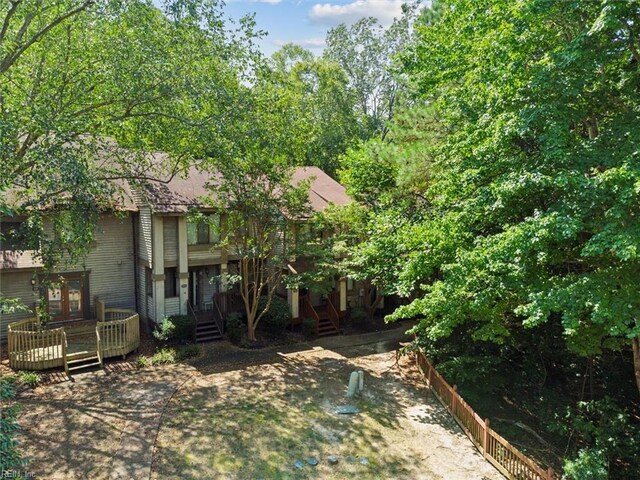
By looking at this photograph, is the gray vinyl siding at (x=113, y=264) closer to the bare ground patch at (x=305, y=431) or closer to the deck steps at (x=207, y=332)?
the deck steps at (x=207, y=332)

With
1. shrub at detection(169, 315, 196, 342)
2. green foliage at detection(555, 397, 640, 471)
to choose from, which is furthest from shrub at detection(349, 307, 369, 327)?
green foliage at detection(555, 397, 640, 471)

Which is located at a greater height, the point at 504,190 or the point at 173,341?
the point at 504,190

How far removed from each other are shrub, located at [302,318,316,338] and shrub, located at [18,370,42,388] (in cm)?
1009

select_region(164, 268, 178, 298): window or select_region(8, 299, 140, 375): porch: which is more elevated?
select_region(164, 268, 178, 298): window

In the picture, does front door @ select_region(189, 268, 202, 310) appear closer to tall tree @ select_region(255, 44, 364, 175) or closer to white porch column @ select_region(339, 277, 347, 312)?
white porch column @ select_region(339, 277, 347, 312)

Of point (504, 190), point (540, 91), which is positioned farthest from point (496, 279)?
point (540, 91)

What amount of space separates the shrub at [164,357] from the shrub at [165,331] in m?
0.51

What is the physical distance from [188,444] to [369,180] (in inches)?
443

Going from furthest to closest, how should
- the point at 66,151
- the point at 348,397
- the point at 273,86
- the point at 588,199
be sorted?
the point at 273,86 < the point at 348,397 < the point at 66,151 < the point at 588,199

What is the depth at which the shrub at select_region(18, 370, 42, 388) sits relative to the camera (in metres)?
13.9

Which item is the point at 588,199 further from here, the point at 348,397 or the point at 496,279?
the point at 348,397

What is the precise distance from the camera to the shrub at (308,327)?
65.5 feet

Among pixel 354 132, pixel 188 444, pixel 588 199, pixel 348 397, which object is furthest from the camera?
pixel 354 132

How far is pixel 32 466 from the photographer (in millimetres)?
9844
